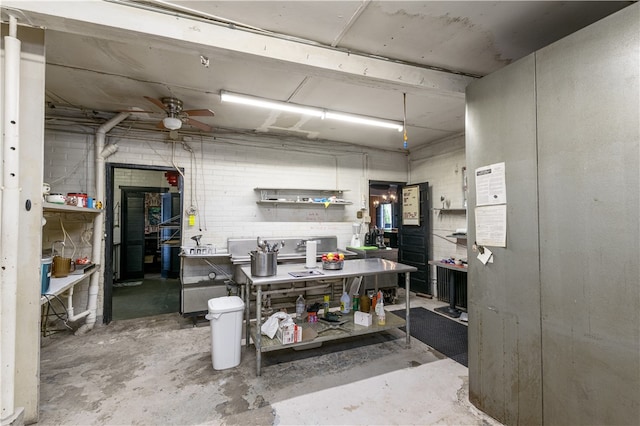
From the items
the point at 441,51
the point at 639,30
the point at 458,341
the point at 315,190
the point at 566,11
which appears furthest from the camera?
the point at 315,190

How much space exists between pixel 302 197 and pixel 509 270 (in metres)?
3.63

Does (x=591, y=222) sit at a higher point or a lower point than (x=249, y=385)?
higher

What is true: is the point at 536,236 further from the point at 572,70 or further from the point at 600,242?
the point at 572,70

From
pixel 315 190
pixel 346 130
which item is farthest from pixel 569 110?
pixel 315 190

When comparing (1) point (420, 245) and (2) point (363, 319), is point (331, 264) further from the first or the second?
(1) point (420, 245)

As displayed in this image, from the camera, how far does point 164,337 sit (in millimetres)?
3557

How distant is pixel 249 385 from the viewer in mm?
2525

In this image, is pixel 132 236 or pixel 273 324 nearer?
pixel 273 324

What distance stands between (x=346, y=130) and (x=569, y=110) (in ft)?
10.9

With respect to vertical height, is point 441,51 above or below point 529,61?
above

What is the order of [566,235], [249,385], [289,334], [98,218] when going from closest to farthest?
1. [566,235]
2. [249,385]
3. [289,334]
4. [98,218]

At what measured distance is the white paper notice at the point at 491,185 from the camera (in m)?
2.00

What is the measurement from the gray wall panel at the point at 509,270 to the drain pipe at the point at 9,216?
123 inches

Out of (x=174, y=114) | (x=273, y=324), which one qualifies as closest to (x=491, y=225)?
(x=273, y=324)
